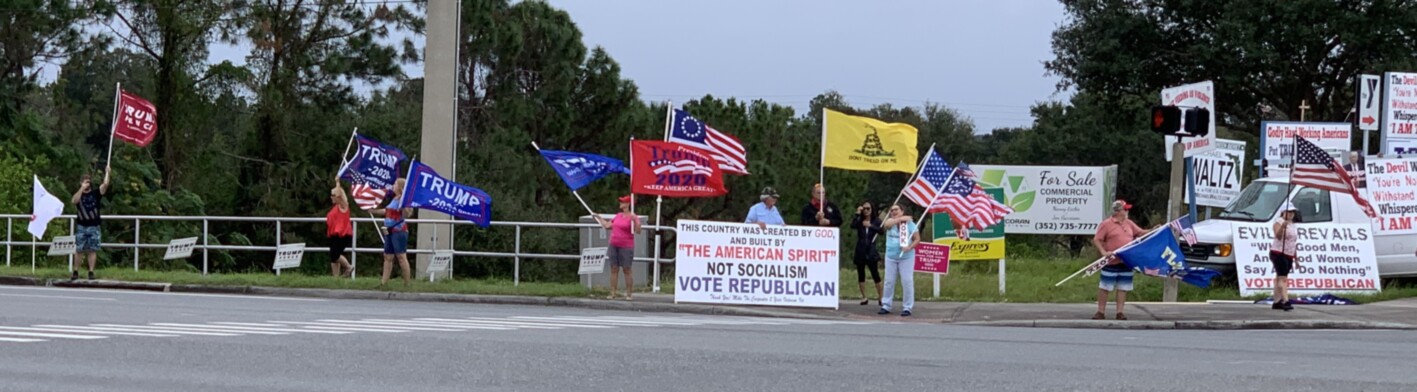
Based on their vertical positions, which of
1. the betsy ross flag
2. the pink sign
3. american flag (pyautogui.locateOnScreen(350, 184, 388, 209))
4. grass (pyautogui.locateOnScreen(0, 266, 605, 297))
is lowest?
grass (pyautogui.locateOnScreen(0, 266, 605, 297))

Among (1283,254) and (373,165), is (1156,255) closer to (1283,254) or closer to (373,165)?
(1283,254)

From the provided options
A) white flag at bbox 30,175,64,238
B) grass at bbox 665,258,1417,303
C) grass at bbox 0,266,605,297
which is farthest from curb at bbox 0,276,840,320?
grass at bbox 665,258,1417,303

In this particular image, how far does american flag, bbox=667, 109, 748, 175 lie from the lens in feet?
75.7

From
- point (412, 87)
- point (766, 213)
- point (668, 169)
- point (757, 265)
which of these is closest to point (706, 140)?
point (668, 169)

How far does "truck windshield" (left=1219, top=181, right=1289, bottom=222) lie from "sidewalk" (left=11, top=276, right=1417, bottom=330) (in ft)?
7.84

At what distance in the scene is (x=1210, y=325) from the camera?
18797 millimetres

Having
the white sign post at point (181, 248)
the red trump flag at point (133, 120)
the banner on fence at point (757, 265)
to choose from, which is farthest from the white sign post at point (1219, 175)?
the red trump flag at point (133, 120)

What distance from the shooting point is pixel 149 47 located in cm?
4566

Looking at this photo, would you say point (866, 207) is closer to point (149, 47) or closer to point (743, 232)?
point (743, 232)

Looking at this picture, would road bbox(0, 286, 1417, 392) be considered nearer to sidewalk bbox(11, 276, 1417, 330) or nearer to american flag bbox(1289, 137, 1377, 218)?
sidewalk bbox(11, 276, 1417, 330)

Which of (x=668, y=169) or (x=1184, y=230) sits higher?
(x=668, y=169)

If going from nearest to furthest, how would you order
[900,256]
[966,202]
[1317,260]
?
[900,256]
[966,202]
[1317,260]

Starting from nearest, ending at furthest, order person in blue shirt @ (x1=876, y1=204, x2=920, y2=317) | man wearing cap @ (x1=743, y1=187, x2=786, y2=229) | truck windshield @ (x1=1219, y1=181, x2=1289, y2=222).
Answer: person in blue shirt @ (x1=876, y1=204, x2=920, y2=317) < man wearing cap @ (x1=743, y1=187, x2=786, y2=229) < truck windshield @ (x1=1219, y1=181, x2=1289, y2=222)

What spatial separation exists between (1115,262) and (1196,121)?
7.91 ft
